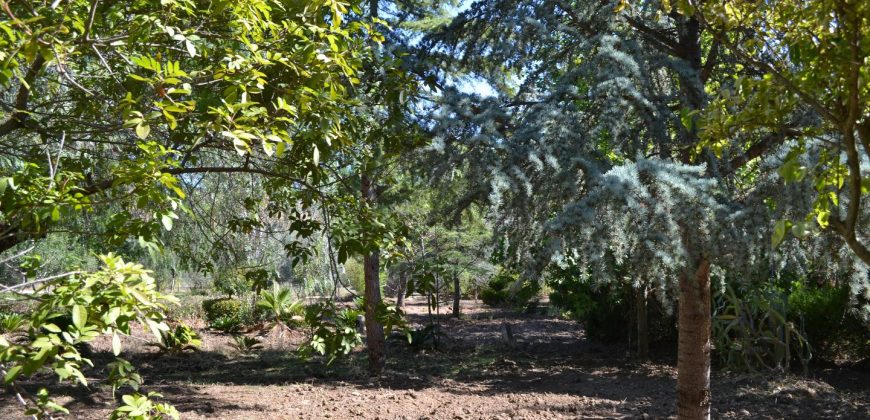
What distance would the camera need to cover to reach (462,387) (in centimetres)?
863

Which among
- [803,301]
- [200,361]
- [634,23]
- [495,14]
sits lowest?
[200,361]

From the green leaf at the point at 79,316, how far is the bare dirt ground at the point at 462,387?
5166 mm

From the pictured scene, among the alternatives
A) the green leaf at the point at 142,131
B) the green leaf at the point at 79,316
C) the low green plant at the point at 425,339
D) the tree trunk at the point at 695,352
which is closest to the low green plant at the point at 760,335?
the tree trunk at the point at 695,352

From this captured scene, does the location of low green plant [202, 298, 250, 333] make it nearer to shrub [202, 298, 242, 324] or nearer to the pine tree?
shrub [202, 298, 242, 324]

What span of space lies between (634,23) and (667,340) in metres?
7.88

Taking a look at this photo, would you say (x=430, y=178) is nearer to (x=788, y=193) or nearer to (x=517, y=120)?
(x=517, y=120)

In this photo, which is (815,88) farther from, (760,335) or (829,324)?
(829,324)

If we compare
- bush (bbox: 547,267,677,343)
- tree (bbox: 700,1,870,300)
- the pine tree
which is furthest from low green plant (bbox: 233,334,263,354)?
tree (bbox: 700,1,870,300)

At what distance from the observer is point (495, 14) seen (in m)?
5.91

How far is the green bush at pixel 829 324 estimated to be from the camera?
9242 millimetres

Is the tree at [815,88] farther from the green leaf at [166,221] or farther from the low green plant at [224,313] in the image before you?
the low green plant at [224,313]

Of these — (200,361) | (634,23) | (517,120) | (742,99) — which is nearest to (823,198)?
(742,99)

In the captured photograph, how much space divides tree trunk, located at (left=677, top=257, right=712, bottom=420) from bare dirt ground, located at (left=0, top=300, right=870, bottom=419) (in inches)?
59.2

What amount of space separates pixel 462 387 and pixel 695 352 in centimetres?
403
